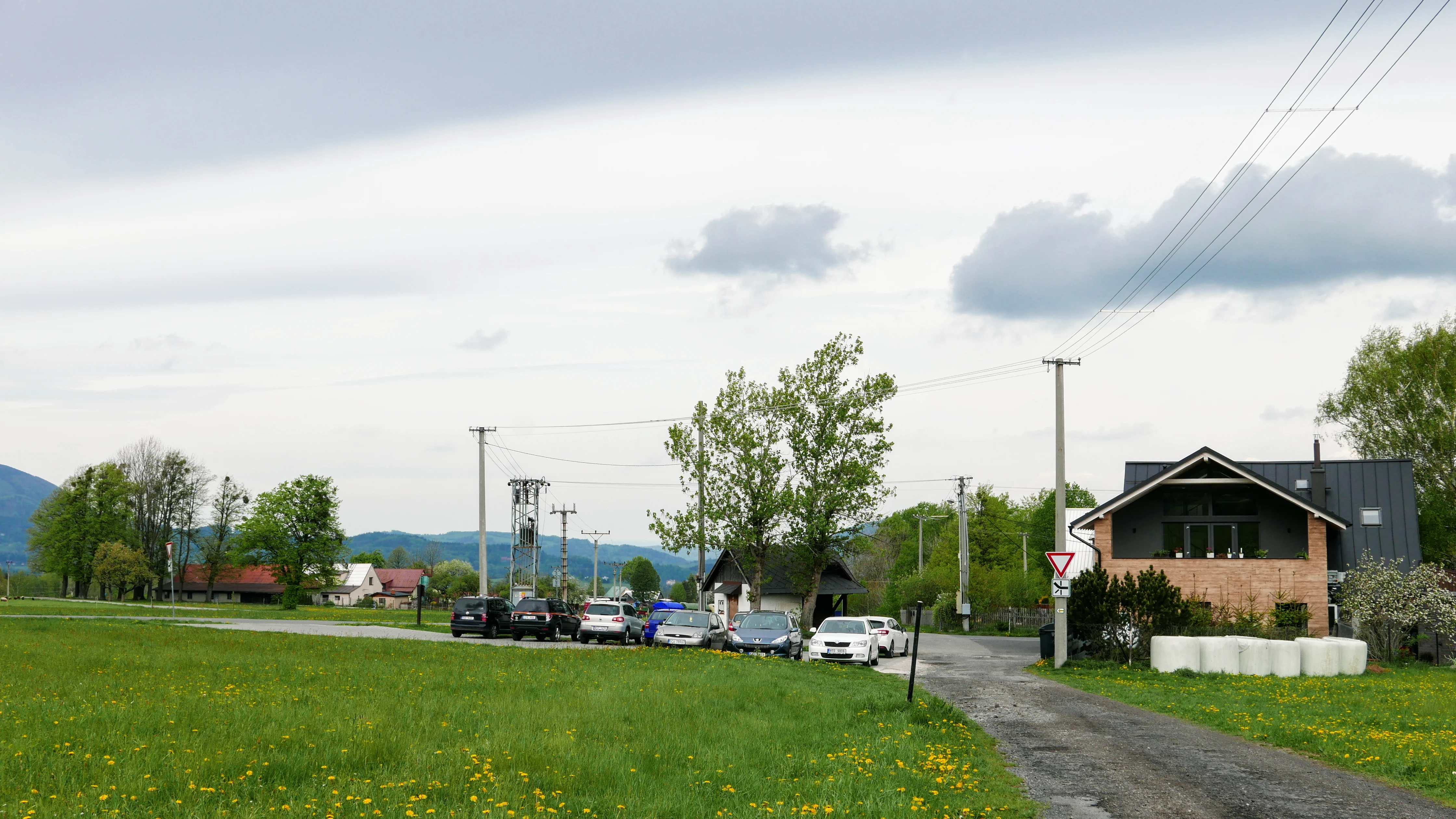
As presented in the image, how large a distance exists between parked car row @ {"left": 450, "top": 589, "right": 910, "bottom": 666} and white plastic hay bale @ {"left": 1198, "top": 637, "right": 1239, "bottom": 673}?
9300mm

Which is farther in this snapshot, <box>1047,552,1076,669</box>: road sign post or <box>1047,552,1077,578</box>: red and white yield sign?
<box>1047,552,1076,669</box>: road sign post

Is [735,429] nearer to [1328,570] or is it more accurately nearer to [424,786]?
[1328,570]

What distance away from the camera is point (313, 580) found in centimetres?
9762

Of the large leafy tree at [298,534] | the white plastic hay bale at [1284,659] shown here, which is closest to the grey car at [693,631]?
the white plastic hay bale at [1284,659]

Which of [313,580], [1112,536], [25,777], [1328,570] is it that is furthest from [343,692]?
[313,580]

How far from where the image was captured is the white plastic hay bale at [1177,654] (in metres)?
29.8

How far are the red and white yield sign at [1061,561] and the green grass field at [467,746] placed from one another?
948 cm

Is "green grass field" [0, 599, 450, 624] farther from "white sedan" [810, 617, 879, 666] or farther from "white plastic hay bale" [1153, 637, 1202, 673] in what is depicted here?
"white plastic hay bale" [1153, 637, 1202, 673]

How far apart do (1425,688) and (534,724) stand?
21.5 m

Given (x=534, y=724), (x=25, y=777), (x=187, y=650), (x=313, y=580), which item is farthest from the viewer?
(x=313, y=580)

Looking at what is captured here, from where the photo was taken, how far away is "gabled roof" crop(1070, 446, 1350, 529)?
126 feet

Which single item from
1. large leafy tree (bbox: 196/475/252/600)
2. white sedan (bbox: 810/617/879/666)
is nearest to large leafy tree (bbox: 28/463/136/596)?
large leafy tree (bbox: 196/475/252/600)

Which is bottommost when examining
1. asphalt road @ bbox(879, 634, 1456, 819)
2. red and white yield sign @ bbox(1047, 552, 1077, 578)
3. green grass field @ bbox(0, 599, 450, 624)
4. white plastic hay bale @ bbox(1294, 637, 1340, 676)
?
green grass field @ bbox(0, 599, 450, 624)

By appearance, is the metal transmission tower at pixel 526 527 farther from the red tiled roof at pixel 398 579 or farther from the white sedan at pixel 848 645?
the red tiled roof at pixel 398 579
